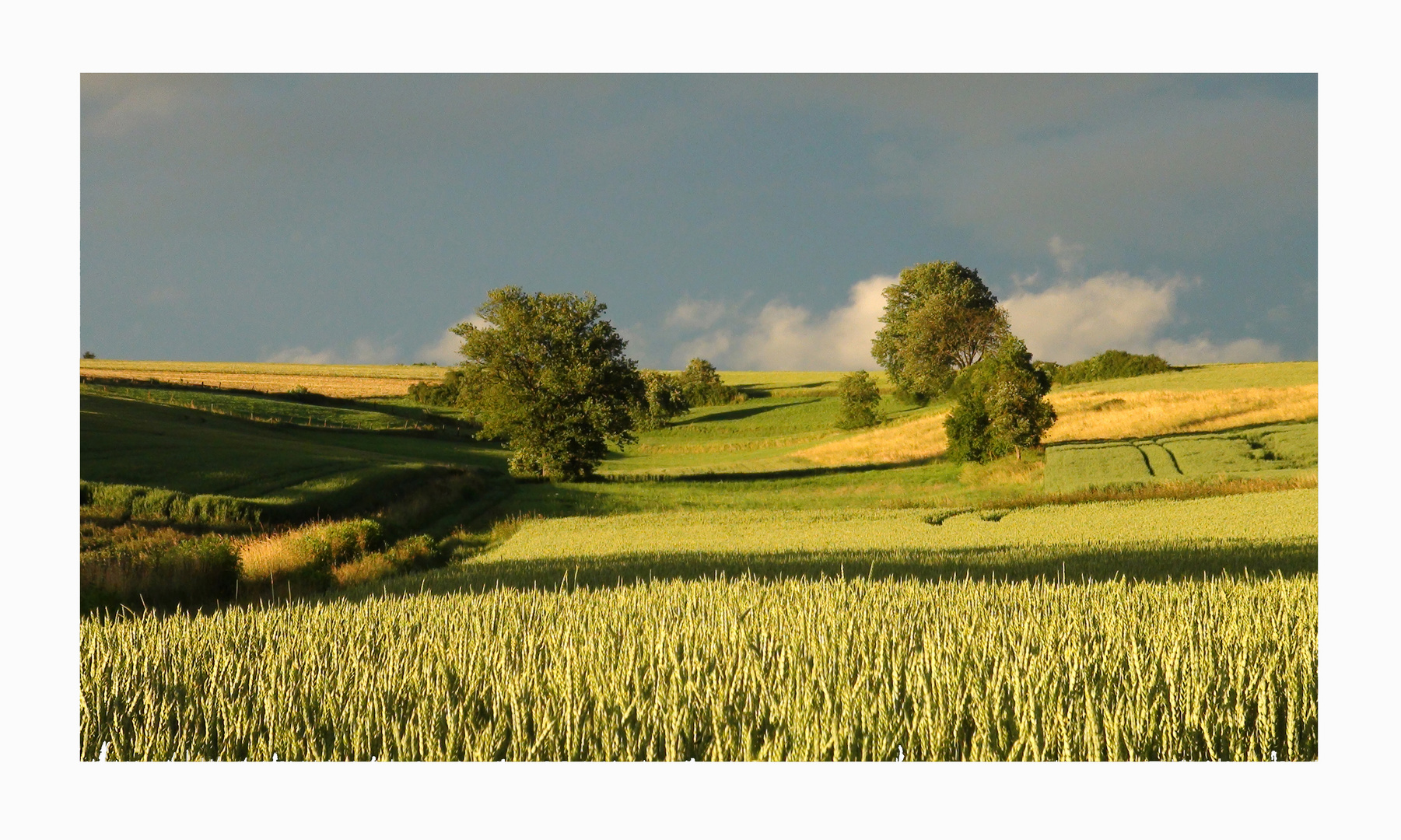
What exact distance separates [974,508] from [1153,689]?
22.9 meters

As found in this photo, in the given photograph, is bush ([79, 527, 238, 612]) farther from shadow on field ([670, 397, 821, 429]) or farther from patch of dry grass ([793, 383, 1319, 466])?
shadow on field ([670, 397, 821, 429])

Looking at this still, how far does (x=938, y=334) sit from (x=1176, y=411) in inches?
896

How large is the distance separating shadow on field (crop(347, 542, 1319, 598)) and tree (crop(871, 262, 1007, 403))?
1966 inches

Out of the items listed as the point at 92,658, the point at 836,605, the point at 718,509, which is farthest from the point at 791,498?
the point at 92,658

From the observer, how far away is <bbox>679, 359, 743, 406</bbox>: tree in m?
82.0

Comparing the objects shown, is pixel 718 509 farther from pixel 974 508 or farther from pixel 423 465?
pixel 423 465

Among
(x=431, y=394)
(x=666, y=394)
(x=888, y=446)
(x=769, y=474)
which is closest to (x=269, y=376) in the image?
(x=431, y=394)

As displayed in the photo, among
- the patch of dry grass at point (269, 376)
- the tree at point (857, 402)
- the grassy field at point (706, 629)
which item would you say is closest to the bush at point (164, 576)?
the grassy field at point (706, 629)

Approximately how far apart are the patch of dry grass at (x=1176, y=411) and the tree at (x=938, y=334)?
14.8 metres

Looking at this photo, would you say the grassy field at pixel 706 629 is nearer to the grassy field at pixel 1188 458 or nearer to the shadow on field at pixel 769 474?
the grassy field at pixel 1188 458

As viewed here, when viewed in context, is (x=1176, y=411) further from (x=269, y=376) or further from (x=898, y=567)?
(x=269, y=376)

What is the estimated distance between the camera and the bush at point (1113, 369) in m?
60.2

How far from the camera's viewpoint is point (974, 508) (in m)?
26.1

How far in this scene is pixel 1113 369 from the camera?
60281mm
